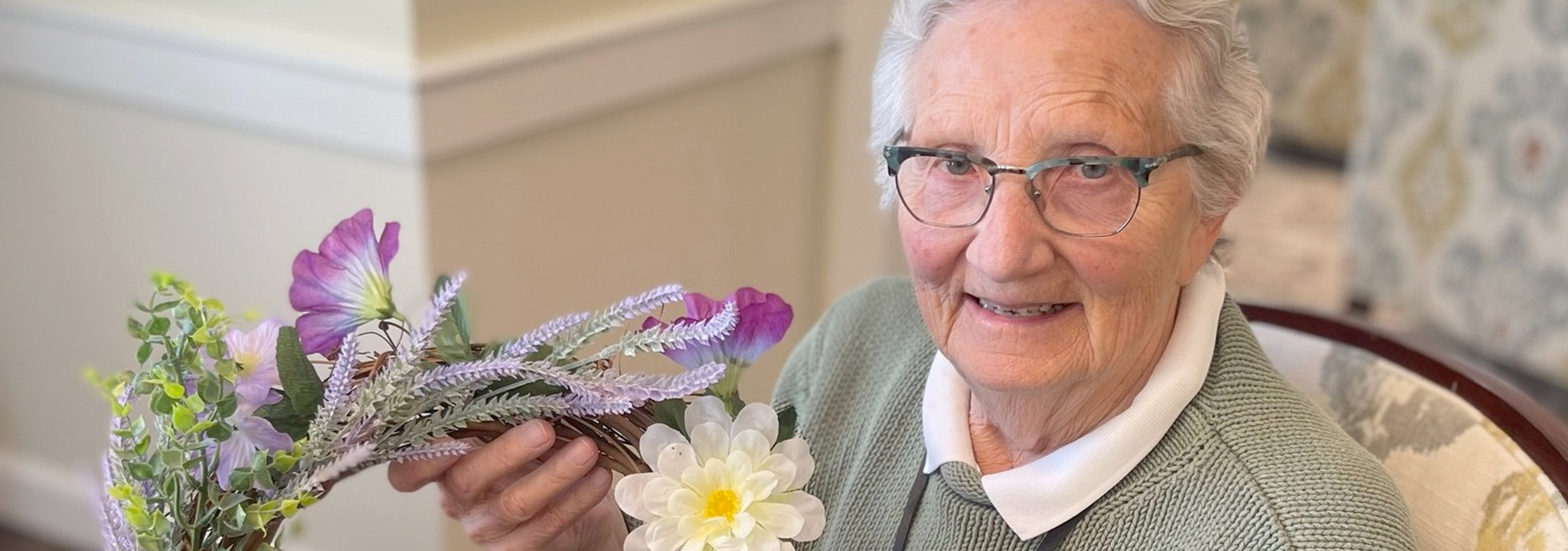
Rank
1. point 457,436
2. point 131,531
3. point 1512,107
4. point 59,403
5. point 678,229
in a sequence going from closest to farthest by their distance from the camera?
point 131,531, point 457,436, point 678,229, point 59,403, point 1512,107

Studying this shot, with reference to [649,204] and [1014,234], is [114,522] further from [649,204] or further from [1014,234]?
[649,204]

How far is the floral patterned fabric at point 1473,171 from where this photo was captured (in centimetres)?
298

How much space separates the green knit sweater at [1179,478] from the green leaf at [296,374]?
0.48m

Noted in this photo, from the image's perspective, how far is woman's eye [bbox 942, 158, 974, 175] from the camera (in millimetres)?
1103

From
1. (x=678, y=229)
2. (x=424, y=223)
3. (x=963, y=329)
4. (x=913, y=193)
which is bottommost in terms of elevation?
(x=678, y=229)

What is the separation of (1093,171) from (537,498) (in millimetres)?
463

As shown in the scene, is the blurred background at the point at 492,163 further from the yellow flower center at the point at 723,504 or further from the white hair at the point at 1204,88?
the yellow flower center at the point at 723,504

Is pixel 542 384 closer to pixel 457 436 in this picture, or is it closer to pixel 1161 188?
pixel 457 436

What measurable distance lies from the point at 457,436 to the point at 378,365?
103 mm

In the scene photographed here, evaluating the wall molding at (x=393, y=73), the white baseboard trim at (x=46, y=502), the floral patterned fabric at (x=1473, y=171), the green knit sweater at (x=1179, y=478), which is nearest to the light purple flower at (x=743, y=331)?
the green knit sweater at (x=1179, y=478)

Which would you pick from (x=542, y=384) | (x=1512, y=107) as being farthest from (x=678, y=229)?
(x=1512, y=107)

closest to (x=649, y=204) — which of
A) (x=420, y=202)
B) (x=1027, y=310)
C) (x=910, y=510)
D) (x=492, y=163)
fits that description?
(x=492, y=163)

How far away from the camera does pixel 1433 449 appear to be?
127 centimetres

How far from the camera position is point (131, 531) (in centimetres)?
87
